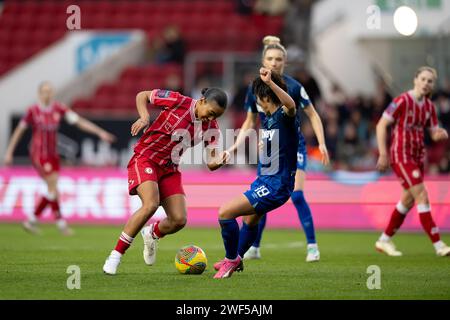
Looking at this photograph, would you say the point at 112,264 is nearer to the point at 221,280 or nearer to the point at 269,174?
the point at 221,280

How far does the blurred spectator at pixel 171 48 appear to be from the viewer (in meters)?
21.9

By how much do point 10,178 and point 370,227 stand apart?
6.90 meters

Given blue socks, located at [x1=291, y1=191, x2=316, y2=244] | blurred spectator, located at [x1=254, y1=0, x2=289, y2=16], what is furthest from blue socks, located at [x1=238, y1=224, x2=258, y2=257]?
blurred spectator, located at [x1=254, y1=0, x2=289, y2=16]

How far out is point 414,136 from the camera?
1170 centimetres

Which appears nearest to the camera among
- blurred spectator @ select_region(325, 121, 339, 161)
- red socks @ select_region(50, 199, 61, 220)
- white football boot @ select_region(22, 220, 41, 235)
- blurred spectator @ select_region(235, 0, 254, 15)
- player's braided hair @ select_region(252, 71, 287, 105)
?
player's braided hair @ select_region(252, 71, 287, 105)

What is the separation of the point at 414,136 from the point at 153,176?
13.6 ft

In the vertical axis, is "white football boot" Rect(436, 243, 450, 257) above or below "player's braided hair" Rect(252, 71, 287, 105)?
below

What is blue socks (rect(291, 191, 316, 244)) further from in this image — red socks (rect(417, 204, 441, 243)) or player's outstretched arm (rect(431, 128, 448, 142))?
player's outstretched arm (rect(431, 128, 448, 142))

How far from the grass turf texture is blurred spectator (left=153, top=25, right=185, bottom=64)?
858 centimetres

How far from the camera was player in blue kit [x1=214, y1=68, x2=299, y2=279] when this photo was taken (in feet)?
28.8

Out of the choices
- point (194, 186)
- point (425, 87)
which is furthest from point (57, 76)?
point (425, 87)

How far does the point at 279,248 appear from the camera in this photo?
41.8 feet

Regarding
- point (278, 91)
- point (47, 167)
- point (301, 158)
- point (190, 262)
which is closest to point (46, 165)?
point (47, 167)

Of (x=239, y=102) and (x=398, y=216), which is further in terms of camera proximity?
(x=239, y=102)
